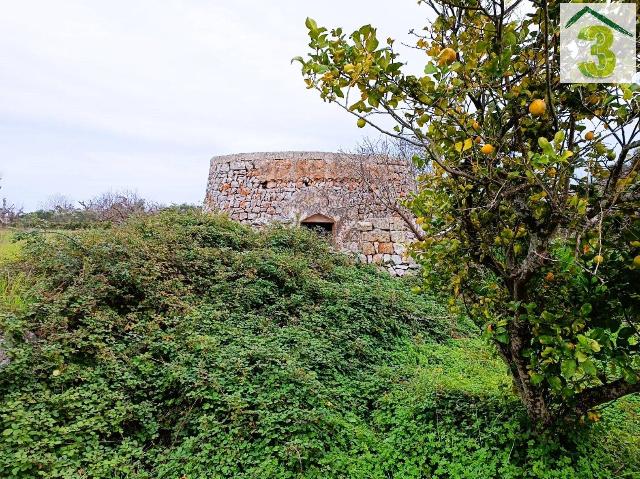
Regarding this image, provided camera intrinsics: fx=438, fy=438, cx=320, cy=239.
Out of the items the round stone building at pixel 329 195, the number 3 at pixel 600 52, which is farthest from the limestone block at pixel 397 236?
the number 3 at pixel 600 52

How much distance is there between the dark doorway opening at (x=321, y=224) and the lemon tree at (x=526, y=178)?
21.8 ft

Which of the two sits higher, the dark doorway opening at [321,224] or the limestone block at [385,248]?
the dark doorway opening at [321,224]

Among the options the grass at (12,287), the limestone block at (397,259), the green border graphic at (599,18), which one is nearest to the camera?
the green border graphic at (599,18)

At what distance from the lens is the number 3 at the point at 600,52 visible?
1.99 m

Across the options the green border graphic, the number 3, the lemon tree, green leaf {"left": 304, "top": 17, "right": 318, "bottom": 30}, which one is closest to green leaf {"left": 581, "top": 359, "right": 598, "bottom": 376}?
the lemon tree

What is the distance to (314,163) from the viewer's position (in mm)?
10188

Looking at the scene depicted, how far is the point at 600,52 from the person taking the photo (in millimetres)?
2055

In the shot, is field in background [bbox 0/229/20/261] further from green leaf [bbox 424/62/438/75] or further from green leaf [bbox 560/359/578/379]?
green leaf [bbox 560/359/578/379]

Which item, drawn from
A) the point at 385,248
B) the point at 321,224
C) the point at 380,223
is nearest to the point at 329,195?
the point at 321,224

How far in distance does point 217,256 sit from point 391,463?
4133 millimetres

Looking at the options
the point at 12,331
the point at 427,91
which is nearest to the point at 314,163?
the point at 12,331

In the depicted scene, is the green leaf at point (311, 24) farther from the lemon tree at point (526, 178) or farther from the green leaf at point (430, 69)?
the green leaf at point (430, 69)

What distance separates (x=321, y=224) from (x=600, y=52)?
8.39 metres

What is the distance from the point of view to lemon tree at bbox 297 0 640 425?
2.26 metres
